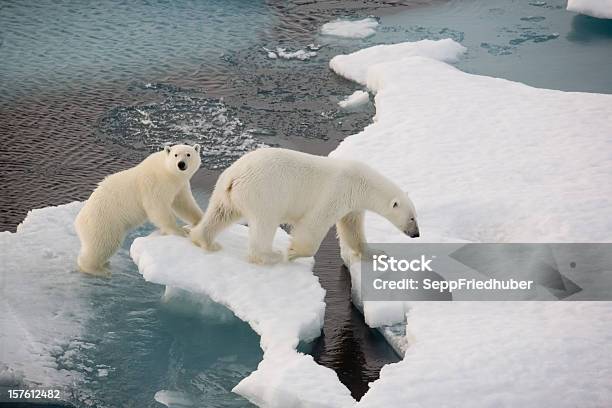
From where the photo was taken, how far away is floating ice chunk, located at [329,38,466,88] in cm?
1331

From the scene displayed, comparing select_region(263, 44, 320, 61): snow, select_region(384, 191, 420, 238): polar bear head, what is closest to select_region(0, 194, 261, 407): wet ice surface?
select_region(384, 191, 420, 238): polar bear head

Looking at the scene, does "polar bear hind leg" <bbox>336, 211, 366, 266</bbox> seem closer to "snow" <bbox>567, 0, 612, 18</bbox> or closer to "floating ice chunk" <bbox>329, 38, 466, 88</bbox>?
"floating ice chunk" <bbox>329, 38, 466, 88</bbox>

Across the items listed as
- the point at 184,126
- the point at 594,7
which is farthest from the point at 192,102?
the point at 594,7

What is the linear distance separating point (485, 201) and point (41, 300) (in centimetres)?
403

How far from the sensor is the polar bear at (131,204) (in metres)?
8.15

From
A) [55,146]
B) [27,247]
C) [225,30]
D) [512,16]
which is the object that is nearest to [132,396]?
[27,247]

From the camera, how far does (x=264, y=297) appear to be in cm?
773

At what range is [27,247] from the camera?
8.79 m

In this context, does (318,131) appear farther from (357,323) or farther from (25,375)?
(25,375)

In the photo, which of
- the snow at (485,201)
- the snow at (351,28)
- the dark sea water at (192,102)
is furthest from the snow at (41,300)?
the snow at (351,28)

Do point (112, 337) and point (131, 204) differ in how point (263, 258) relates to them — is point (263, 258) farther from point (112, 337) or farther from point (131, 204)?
point (112, 337)

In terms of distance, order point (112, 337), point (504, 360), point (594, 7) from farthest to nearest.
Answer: point (594, 7) → point (112, 337) → point (504, 360)

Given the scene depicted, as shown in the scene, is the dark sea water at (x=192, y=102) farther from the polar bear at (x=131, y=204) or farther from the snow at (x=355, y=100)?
the polar bear at (x=131, y=204)

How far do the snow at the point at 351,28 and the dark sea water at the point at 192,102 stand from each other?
187mm
